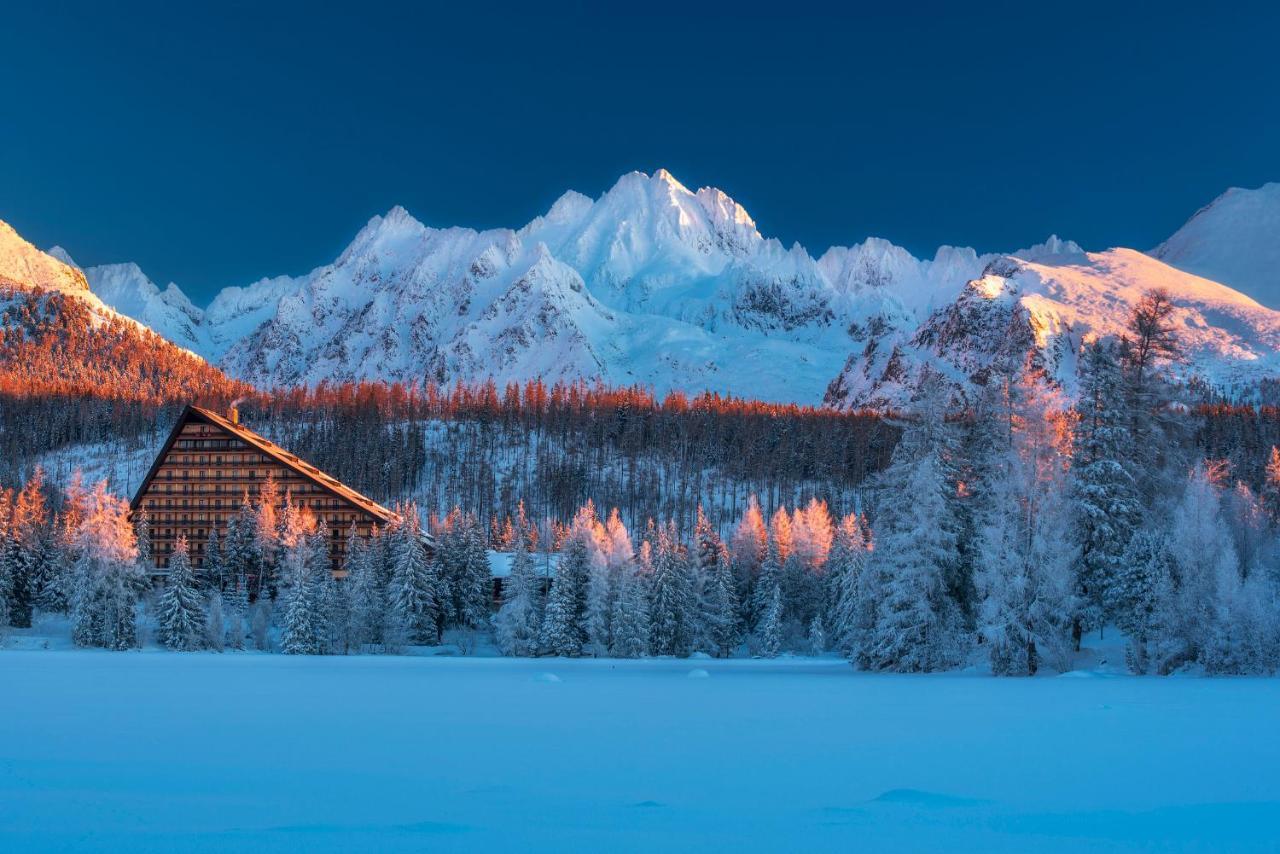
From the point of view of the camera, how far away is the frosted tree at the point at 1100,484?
A: 37469mm

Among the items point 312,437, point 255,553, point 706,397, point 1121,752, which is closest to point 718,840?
point 1121,752

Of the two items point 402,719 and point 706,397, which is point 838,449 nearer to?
→ point 706,397

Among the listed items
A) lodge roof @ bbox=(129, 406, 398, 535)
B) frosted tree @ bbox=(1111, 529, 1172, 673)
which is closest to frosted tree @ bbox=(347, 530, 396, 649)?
lodge roof @ bbox=(129, 406, 398, 535)

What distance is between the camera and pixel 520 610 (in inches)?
2456

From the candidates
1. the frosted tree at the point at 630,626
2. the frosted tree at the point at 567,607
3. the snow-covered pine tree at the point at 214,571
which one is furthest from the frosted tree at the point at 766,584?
the snow-covered pine tree at the point at 214,571

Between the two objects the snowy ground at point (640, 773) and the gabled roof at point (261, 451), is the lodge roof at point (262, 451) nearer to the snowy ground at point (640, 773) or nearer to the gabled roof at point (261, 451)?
the gabled roof at point (261, 451)

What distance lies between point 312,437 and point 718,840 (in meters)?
171

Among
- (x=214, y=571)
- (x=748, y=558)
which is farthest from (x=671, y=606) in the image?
(x=214, y=571)

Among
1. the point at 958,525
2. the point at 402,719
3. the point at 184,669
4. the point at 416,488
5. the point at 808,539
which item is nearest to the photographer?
the point at 402,719

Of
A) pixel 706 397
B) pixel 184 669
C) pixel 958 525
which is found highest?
pixel 706 397

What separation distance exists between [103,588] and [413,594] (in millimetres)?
18881

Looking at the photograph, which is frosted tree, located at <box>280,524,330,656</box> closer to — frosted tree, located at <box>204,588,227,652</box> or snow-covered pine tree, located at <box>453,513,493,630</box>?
frosted tree, located at <box>204,588,227,652</box>

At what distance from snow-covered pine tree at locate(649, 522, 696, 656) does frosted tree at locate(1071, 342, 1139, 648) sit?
90.3 ft

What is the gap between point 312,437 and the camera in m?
170
